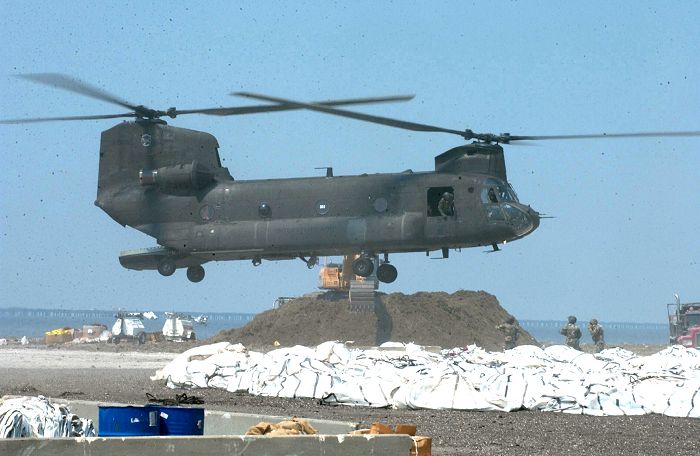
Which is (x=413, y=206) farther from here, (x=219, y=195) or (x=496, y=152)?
(x=219, y=195)

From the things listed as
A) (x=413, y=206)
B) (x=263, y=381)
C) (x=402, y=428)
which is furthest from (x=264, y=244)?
(x=402, y=428)

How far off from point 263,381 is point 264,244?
891 centimetres

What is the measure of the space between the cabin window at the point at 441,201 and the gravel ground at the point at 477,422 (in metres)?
7.88

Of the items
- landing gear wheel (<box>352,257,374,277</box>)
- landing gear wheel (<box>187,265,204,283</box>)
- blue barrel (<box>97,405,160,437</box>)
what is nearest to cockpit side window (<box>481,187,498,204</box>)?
landing gear wheel (<box>352,257,374,277</box>)

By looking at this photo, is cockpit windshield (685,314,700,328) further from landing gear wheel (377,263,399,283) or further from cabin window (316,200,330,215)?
cabin window (316,200,330,215)


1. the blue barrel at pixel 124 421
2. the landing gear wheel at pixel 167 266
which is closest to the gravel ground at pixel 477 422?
the blue barrel at pixel 124 421

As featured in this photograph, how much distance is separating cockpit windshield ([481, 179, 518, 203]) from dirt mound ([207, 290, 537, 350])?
57.1 feet

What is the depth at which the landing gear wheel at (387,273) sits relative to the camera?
99.5ft

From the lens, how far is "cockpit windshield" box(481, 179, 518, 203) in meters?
28.1

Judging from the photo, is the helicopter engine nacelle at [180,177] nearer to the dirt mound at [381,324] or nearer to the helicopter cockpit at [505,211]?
the helicopter cockpit at [505,211]

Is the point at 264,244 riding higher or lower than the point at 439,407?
higher

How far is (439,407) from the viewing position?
18.4m

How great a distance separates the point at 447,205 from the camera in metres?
28.4

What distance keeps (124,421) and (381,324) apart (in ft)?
127
